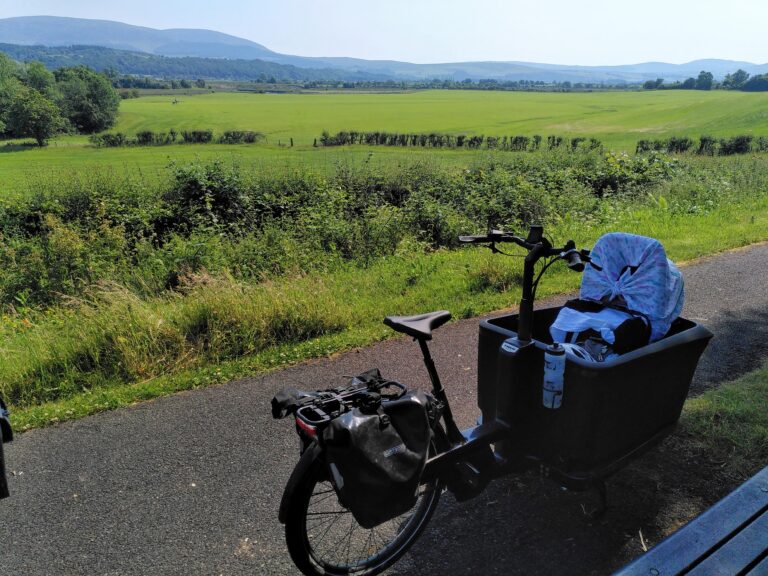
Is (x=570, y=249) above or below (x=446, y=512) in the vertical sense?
above

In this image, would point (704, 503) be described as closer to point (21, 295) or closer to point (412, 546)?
point (412, 546)

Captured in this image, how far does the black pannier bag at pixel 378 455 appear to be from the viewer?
2.19 m

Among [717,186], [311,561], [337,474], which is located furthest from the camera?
[717,186]

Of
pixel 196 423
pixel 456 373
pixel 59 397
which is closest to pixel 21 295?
pixel 59 397

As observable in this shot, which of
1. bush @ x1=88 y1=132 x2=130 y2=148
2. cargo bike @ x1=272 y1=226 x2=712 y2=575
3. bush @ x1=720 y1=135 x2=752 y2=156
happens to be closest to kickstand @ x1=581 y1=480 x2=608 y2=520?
cargo bike @ x1=272 y1=226 x2=712 y2=575

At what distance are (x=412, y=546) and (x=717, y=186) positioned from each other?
15059mm

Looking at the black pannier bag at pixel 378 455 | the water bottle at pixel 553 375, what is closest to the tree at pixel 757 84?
the water bottle at pixel 553 375

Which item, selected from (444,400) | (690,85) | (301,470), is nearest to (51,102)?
(444,400)

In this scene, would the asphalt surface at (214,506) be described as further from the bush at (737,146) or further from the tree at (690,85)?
the tree at (690,85)

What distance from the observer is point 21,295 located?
9.38 meters

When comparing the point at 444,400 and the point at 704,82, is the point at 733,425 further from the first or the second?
the point at 704,82

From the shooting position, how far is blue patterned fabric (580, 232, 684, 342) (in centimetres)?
311

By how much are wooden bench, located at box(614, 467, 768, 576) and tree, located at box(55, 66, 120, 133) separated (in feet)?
316

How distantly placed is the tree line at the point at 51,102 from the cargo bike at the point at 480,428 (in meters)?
80.5
